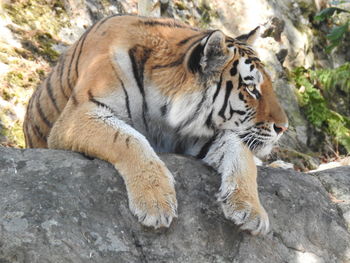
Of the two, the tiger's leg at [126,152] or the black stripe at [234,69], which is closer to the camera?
the tiger's leg at [126,152]

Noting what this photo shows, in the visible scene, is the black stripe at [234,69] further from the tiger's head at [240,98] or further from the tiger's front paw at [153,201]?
the tiger's front paw at [153,201]

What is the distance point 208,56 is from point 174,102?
335 mm

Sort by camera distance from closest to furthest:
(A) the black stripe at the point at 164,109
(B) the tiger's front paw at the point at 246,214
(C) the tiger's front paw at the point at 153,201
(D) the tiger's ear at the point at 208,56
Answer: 1. (C) the tiger's front paw at the point at 153,201
2. (B) the tiger's front paw at the point at 246,214
3. (D) the tiger's ear at the point at 208,56
4. (A) the black stripe at the point at 164,109

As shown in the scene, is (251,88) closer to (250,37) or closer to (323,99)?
(250,37)

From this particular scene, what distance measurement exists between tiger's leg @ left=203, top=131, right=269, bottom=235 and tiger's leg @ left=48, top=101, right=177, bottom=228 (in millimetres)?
321

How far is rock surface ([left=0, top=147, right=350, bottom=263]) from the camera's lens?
242cm

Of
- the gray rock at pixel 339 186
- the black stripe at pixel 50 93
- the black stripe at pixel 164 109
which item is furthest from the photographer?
the black stripe at pixel 50 93

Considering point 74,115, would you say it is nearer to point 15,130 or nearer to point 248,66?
point 248,66

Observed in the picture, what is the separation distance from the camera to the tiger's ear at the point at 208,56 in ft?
10.3

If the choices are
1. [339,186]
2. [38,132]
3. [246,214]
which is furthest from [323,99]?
[246,214]

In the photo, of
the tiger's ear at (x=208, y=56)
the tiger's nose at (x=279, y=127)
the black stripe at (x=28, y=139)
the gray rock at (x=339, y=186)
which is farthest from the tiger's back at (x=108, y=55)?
the gray rock at (x=339, y=186)

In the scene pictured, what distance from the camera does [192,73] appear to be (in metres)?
3.22

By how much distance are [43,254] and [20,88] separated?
137 inches

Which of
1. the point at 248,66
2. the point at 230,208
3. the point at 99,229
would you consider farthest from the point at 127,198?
the point at 248,66
